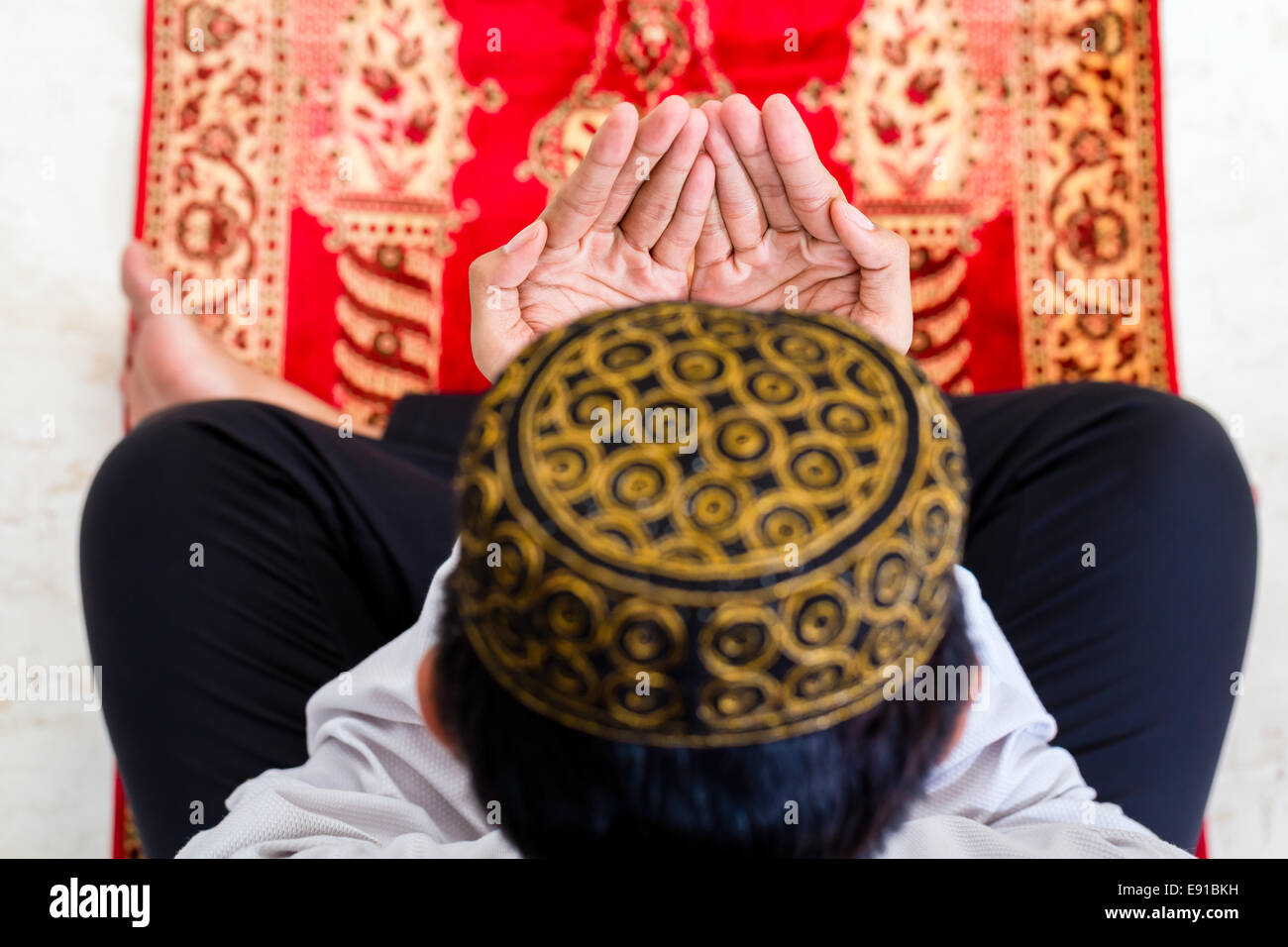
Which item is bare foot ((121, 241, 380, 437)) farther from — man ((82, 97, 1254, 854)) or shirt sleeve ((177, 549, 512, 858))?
shirt sleeve ((177, 549, 512, 858))

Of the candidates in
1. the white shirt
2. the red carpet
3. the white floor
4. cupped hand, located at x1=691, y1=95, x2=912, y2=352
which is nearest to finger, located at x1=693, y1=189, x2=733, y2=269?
cupped hand, located at x1=691, y1=95, x2=912, y2=352

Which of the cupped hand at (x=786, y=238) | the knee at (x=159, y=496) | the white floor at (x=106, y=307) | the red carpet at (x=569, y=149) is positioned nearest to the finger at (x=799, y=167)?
the cupped hand at (x=786, y=238)

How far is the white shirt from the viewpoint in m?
0.60


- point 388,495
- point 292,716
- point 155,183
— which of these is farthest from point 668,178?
point 155,183

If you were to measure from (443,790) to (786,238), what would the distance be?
0.44m

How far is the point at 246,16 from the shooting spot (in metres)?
1.30

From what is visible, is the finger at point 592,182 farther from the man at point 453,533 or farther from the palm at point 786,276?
the palm at point 786,276

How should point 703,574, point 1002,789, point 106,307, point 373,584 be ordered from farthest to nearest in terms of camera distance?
point 106,307 < point 373,584 < point 1002,789 < point 703,574

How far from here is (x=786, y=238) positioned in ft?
2.57

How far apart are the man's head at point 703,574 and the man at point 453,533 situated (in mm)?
228

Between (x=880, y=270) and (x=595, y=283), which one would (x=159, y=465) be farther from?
(x=880, y=270)

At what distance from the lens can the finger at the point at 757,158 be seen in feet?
2.29

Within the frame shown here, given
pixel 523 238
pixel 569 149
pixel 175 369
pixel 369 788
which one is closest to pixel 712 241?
pixel 523 238
